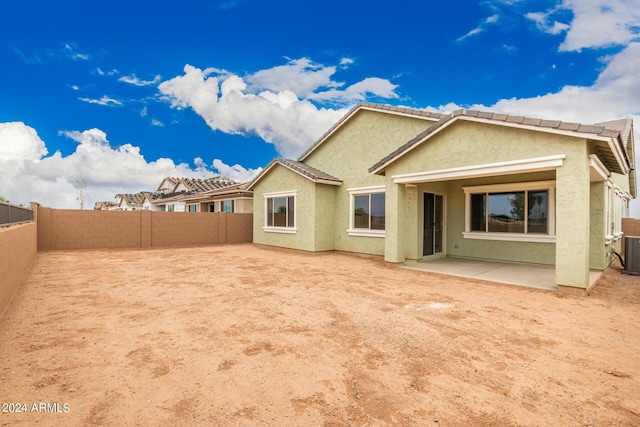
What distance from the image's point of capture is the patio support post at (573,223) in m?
6.36

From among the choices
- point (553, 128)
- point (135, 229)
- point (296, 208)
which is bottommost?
point (135, 229)

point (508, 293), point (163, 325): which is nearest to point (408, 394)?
point (163, 325)

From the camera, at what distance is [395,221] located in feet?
32.5

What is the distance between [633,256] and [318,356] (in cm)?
1100

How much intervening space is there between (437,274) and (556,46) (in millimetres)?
11591

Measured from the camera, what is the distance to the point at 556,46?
500 inches

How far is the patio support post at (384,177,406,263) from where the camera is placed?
9891 millimetres

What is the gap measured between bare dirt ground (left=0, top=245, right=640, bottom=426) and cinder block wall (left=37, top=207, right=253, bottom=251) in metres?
9.21

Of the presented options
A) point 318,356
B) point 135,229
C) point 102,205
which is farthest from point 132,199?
point 318,356

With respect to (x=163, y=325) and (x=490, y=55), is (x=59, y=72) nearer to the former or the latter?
(x=163, y=325)

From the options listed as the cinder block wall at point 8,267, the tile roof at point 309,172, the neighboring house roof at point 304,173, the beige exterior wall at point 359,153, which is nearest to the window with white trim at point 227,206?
the neighboring house roof at point 304,173

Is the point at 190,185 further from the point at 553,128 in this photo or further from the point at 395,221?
the point at 553,128

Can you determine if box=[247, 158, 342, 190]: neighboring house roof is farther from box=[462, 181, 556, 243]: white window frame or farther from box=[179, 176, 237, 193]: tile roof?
box=[179, 176, 237, 193]: tile roof

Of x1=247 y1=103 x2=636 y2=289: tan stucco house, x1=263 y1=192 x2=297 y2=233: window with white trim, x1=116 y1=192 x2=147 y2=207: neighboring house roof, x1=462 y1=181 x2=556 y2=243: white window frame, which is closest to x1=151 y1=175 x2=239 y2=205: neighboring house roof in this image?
x1=116 y1=192 x2=147 y2=207: neighboring house roof
